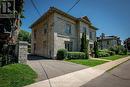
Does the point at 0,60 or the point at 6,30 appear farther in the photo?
the point at 6,30

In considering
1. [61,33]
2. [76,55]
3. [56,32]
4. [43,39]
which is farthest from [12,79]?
[43,39]

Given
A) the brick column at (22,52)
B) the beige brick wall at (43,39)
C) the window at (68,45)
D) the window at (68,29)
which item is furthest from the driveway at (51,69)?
the window at (68,29)

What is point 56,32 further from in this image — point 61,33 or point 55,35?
point 61,33

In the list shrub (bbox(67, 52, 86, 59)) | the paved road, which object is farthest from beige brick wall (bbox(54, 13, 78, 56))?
the paved road

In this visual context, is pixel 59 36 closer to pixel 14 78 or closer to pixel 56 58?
pixel 56 58

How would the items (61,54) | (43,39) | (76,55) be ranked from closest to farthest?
1. (61,54)
2. (76,55)
3. (43,39)

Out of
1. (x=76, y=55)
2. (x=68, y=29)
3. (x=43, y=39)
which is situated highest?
(x=68, y=29)

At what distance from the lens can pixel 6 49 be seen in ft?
36.0

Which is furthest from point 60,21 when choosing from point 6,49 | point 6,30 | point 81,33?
point 6,49

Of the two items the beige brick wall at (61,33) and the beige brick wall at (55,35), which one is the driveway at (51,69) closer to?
the beige brick wall at (55,35)

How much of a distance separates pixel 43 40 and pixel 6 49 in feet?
46.5

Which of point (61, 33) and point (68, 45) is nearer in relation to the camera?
point (61, 33)

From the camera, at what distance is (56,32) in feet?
69.8

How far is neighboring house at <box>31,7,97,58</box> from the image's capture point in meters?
21.2
